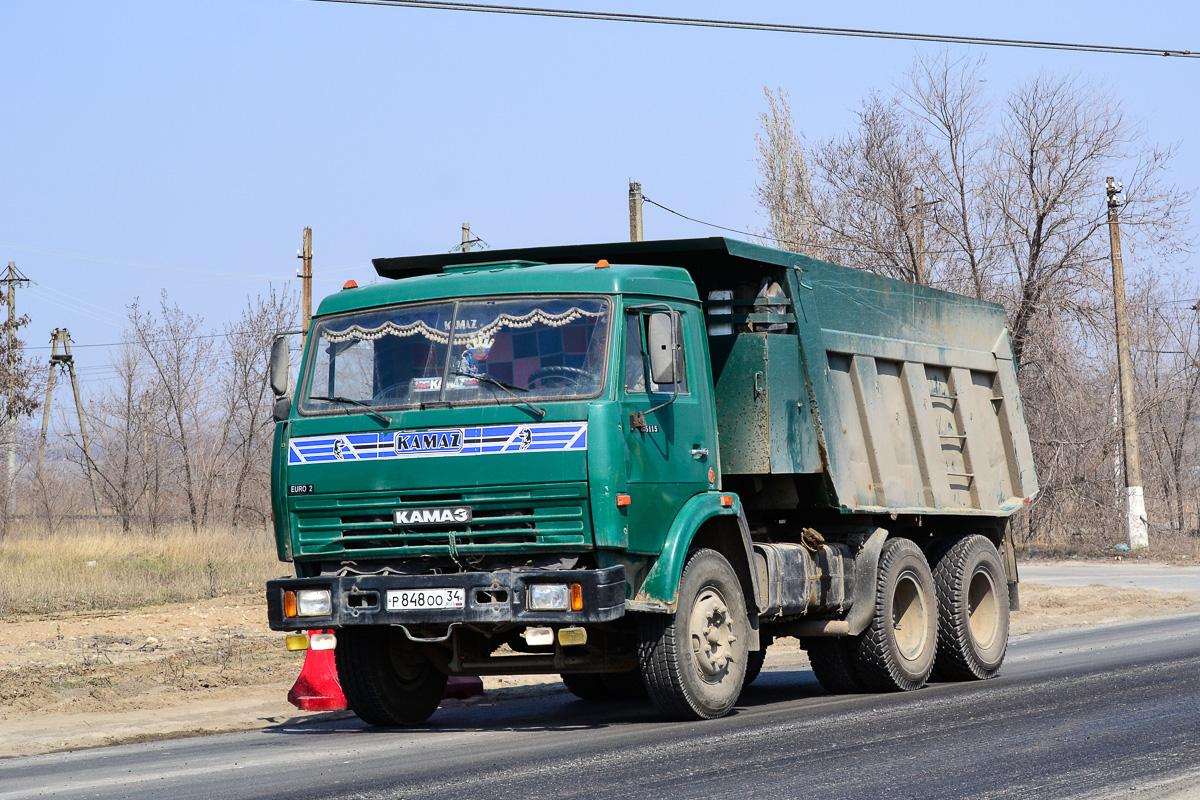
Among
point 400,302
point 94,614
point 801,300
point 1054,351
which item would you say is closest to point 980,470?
point 801,300

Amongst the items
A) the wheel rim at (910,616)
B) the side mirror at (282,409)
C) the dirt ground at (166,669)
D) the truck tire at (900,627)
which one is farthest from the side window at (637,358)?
the dirt ground at (166,669)

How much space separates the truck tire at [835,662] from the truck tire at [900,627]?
0.22 ft

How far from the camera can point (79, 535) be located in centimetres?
2848

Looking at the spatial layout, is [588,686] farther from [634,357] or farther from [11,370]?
[11,370]

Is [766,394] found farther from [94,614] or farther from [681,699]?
[94,614]

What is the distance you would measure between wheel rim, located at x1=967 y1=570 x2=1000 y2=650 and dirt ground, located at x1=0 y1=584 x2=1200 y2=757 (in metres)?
2.54

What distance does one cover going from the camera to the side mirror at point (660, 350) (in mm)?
8539

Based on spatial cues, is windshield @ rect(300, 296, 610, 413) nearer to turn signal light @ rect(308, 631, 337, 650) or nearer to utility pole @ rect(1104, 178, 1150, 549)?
turn signal light @ rect(308, 631, 337, 650)

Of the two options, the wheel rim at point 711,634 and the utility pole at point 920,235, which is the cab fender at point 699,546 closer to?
the wheel rim at point 711,634

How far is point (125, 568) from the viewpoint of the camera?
23.5 m

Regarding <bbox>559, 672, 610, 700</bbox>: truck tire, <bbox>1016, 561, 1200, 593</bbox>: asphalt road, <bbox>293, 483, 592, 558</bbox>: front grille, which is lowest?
<bbox>1016, 561, 1200, 593</bbox>: asphalt road

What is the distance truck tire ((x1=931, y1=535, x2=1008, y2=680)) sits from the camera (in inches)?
474

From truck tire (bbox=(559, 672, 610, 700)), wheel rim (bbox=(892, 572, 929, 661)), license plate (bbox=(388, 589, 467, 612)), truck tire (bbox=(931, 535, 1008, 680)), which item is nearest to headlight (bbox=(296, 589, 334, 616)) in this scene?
license plate (bbox=(388, 589, 467, 612))

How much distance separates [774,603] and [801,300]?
2.27 metres
